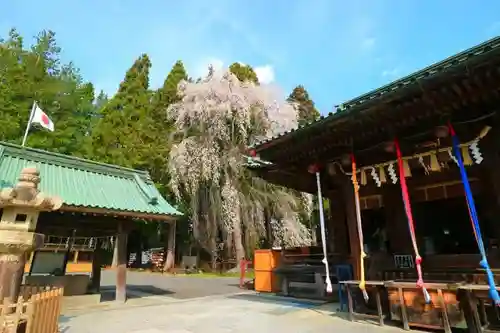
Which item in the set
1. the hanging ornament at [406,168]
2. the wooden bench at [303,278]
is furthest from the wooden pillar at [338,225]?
the hanging ornament at [406,168]

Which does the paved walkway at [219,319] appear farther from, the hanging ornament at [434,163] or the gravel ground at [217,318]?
the hanging ornament at [434,163]

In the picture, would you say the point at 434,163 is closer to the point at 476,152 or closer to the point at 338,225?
the point at 476,152

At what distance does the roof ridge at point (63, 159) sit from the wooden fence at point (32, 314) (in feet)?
21.8

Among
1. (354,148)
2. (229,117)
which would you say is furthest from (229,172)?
(354,148)

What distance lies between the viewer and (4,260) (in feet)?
16.4

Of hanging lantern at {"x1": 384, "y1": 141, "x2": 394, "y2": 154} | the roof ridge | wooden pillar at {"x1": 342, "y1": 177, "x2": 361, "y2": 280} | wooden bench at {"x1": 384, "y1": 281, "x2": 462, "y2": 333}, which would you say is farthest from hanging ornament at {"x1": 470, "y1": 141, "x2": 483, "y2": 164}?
the roof ridge

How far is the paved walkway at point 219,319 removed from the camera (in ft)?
19.8

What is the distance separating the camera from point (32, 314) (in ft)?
14.8

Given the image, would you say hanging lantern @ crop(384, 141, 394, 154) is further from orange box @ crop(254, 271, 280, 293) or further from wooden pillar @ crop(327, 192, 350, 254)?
orange box @ crop(254, 271, 280, 293)

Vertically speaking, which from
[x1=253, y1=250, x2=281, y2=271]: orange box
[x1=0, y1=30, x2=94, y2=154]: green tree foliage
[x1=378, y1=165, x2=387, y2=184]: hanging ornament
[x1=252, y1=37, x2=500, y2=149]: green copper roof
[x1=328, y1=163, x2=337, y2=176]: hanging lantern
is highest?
[x1=0, y1=30, x2=94, y2=154]: green tree foliage

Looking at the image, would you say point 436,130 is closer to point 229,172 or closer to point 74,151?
point 229,172

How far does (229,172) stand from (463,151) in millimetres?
15907

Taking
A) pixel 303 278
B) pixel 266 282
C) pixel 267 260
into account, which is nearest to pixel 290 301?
pixel 303 278

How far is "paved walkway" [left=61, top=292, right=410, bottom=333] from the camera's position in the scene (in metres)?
6.03
